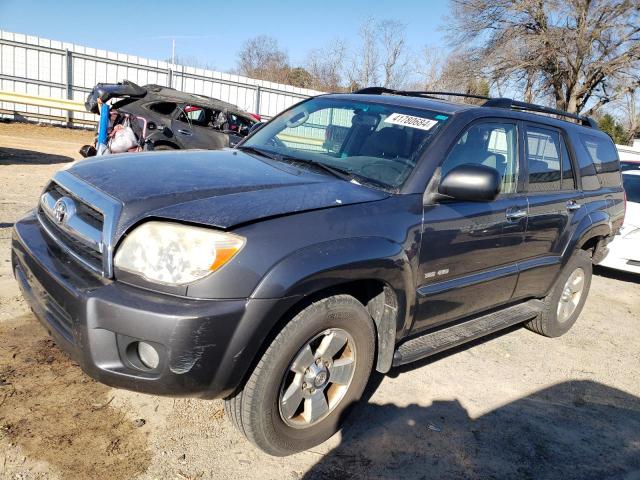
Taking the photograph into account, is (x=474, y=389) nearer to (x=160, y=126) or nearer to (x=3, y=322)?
(x=3, y=322)

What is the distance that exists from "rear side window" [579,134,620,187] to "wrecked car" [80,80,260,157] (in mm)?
6234

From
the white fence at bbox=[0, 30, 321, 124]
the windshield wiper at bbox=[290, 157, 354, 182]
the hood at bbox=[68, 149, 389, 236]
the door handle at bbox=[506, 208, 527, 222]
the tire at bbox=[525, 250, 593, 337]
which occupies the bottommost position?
the tire at bbox=[525, 250, 593, 337]

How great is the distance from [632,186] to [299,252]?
6909mm

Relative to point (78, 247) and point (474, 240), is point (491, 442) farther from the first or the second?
point (78, 247)

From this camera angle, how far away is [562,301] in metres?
4.70

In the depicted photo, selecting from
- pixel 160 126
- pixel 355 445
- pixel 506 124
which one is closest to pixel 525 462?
pixel 355 445

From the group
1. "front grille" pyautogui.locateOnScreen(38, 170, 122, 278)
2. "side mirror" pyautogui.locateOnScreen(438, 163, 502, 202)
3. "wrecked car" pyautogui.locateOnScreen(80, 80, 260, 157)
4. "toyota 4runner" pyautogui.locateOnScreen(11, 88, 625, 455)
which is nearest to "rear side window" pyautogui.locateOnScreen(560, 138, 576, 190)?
"toyota 4runner" pyautogui.locateOnScreen(11, 88, 625, 455)

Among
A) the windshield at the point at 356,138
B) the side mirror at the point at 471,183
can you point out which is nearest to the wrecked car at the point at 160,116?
the windshield at the point at 356,138

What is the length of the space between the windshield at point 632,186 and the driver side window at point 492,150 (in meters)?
4.37

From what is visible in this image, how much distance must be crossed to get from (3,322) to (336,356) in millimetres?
2376

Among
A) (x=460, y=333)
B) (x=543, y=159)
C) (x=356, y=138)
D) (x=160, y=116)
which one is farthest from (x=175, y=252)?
(x=160, y=116)

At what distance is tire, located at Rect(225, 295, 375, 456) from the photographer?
2.41 metres

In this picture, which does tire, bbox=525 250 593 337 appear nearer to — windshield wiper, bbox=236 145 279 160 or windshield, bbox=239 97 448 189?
windshield, bbox=239 97 448 189

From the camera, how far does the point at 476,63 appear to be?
22.2 metres
